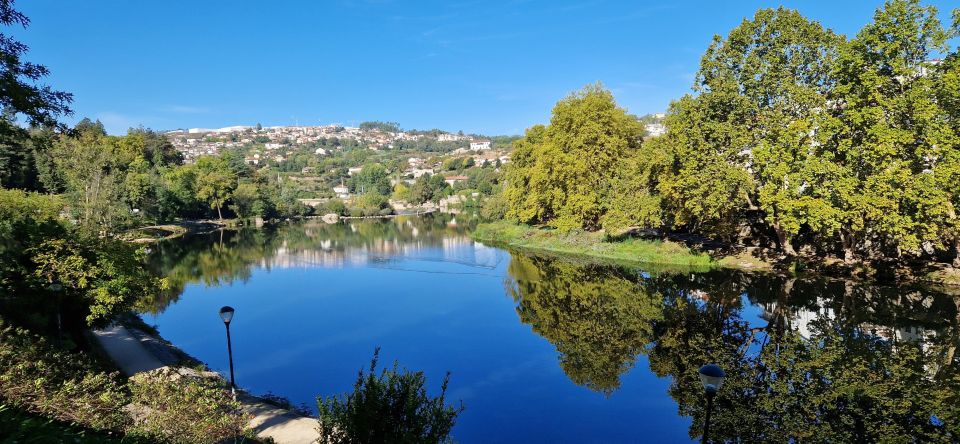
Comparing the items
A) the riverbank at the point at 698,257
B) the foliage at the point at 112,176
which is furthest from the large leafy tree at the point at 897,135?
the foliage at the point at 112,176

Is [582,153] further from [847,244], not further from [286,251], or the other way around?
[286,251]

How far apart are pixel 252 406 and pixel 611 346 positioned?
10.8m

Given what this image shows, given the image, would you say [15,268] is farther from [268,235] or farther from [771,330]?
[268,235]

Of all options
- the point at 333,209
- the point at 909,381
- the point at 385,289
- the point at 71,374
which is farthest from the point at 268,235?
the point at 909,381

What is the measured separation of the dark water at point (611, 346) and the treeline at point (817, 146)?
374 cm

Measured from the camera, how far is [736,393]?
40.7 feet

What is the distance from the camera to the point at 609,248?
3828 cm

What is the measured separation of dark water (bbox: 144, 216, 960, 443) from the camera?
1165cm

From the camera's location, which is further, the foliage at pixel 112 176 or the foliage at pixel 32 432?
the foliage at pixel 112 176

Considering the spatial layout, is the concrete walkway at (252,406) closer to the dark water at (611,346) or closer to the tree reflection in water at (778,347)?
the dark water at (611,346)

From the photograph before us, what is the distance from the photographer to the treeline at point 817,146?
21344 mm

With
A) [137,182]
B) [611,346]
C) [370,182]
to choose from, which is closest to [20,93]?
[611,346]

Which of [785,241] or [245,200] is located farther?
[245,200]

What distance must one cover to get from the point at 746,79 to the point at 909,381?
19.3m
